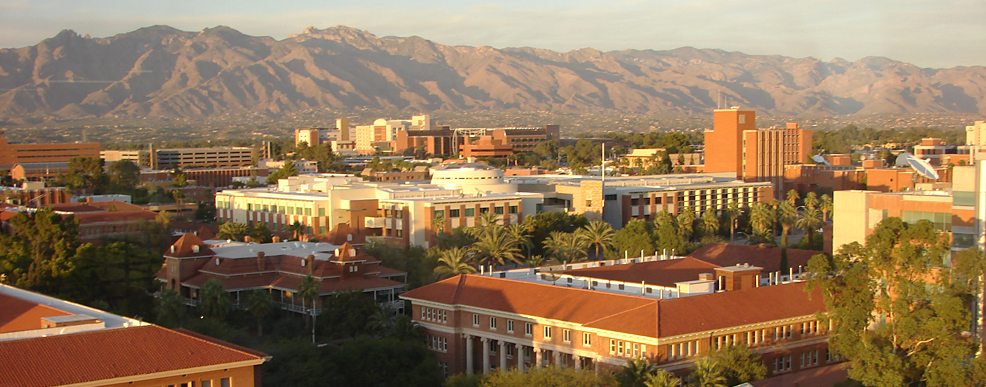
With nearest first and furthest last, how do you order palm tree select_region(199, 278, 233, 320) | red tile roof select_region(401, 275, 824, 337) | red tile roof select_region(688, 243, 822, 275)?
red tile roof select_region(401, 275, 824, 337) < palm tree select_region(199, 278, 233, 320) < red tile roof select_region(688, 243, 822, 275)

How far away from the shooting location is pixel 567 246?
8444 centimetres

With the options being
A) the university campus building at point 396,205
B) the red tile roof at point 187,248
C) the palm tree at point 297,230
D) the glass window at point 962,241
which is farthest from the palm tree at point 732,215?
the glass window at point 962,241

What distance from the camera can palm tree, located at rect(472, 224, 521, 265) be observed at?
81.1 metres

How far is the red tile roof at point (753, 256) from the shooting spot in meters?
74.9

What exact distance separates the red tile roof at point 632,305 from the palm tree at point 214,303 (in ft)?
47.1

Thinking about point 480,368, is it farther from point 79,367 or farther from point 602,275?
point 79,367

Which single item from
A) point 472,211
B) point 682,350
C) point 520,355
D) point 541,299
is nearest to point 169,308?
point 520,355

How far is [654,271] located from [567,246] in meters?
18.9

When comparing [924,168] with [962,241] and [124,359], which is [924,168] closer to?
[962,241]

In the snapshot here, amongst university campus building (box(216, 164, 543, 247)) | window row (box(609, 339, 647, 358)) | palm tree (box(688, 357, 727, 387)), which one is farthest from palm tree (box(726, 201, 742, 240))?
palm tree (box(688, 357, 727, 387))

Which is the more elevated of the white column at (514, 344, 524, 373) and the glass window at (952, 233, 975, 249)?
the glass window at (952, 233, 975, 249)

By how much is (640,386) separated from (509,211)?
59.2m

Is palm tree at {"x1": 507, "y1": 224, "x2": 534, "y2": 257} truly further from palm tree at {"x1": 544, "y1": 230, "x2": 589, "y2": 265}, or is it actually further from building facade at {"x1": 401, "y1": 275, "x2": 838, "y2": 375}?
building facade at {"x1": 401, "y1": 275, "x2": 838, "y2": 375}

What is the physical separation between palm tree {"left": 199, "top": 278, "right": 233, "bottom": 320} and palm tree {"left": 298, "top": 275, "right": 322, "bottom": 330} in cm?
454
